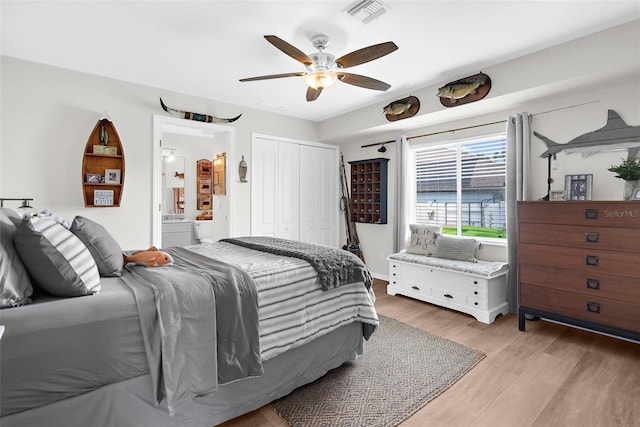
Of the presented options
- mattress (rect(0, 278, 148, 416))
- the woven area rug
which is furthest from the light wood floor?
mattress (rect(0, 278, 148, 416))

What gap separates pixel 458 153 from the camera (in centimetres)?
429

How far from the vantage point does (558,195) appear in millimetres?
3217

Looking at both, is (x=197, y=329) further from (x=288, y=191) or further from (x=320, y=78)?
(x=288, y=191)

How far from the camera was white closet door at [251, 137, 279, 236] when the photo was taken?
478cm

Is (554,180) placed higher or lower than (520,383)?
higher

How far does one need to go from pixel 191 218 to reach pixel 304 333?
5224 mm

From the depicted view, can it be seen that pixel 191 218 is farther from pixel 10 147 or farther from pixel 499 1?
pixel 499 1

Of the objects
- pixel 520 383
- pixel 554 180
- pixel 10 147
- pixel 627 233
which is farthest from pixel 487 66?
pixel 10 147

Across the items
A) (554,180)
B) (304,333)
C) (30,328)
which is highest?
(554,180)

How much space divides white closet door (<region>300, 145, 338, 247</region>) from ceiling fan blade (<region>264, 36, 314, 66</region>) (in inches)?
112

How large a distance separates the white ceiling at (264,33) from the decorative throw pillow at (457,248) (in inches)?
73.9

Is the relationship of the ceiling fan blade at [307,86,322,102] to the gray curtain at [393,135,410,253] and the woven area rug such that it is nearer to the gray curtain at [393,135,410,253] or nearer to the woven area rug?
the gray curtain at [393,135,410,253]

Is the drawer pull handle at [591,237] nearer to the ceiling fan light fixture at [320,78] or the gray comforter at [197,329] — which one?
the ceiling fan light fixture at [320,78]

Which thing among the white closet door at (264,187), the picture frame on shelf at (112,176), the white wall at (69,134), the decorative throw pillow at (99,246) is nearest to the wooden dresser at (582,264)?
the white closet door at (264,187)
